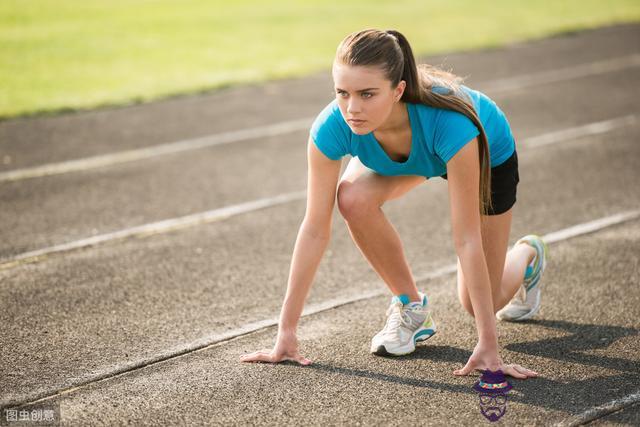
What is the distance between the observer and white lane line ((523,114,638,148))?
8945 millimetres

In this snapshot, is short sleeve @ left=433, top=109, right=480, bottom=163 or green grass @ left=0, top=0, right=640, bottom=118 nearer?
short sleeve @ left=433, top=109, right=480, bottom=163

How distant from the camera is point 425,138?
400 cm

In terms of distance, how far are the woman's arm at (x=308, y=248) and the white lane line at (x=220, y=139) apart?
4.47 meters

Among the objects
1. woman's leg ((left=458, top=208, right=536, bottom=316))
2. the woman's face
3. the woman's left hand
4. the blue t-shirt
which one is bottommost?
the woman's left hand

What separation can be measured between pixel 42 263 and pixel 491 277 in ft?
10.4

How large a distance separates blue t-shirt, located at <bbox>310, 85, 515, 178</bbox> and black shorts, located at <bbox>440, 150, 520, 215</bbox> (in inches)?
1.7

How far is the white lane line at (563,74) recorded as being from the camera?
1164 centimetres

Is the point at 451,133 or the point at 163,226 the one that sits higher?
the point at 451,133

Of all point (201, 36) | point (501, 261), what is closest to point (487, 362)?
point (501, 261)

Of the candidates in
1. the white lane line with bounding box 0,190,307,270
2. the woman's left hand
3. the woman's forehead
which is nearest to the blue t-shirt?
the woman's forehead

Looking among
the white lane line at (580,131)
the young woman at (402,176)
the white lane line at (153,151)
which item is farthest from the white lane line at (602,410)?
the white lane line at (153,151)

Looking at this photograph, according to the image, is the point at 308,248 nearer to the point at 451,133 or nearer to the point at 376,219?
the point at 376,219

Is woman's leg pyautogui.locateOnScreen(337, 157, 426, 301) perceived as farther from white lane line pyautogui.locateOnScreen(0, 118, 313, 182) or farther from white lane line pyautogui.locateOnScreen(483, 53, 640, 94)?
white lane line pyautogui.locateOnScreen(483, 53, 640, 94)

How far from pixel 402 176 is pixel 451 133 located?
1.97ft
